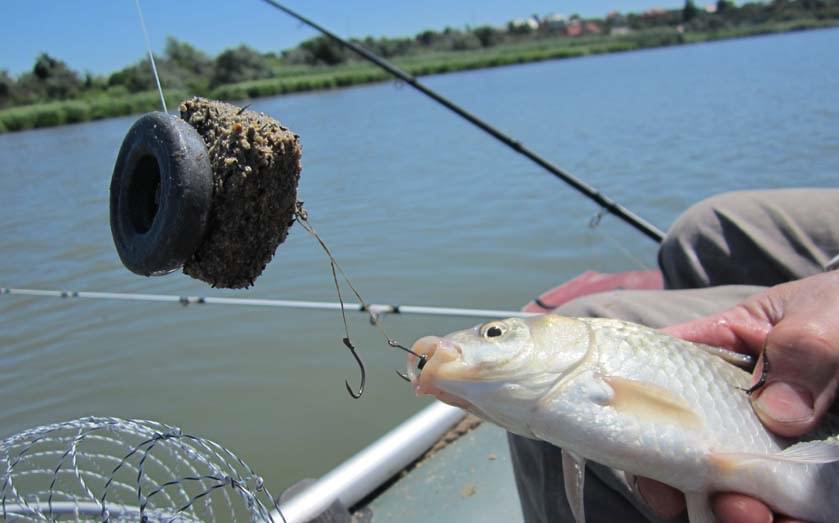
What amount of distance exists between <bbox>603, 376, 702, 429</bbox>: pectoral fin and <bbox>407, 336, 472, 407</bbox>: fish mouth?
0.35 meters

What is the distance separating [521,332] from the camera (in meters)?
1.66

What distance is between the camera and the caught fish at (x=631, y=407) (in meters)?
1.50

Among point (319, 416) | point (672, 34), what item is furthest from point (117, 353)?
point (672, 34)

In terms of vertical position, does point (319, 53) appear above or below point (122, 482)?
above

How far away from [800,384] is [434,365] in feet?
2.87

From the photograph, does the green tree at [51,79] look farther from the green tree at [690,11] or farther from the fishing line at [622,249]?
the green tree at [690,11]

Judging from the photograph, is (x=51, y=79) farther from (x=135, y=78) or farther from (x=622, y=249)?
(x=622, y=249)

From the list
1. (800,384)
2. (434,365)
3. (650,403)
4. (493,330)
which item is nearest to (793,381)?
(800,384)

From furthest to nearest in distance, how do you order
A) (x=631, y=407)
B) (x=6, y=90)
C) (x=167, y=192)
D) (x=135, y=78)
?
(x=6, y=90) < (x=135, y=78) < (x=631, y=407) < (x=167, y=192)

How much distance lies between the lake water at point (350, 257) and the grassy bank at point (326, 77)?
6.04 m

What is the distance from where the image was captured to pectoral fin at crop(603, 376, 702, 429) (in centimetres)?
153

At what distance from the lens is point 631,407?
5.01ft

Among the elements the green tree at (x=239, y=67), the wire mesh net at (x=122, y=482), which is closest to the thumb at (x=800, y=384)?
the wire mesh net at (x=122, y=482)

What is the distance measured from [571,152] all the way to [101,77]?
104ft
